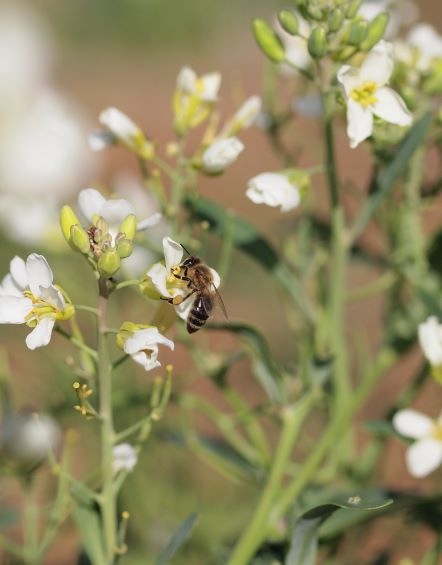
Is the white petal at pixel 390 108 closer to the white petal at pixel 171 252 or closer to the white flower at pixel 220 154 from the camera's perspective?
the white flower at pixel 220 154

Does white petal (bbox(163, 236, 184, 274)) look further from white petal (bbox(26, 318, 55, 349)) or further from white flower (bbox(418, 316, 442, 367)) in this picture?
white flower (bbox(418, 316, 442, 367))

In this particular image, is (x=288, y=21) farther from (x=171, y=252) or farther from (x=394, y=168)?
(x=171, y=252)

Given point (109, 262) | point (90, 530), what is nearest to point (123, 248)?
point (109, 262)

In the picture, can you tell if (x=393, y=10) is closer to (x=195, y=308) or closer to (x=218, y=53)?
(x=195, y=308)

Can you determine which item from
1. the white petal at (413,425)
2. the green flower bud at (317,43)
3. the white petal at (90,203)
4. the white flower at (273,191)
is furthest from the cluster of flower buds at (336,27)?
the white petal at (413,425)

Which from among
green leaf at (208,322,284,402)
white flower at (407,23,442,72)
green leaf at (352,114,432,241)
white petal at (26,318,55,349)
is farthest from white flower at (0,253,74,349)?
white flower at (407,23,442,72)

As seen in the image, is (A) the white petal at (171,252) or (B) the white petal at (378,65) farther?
(B) the white petal at (378,65)

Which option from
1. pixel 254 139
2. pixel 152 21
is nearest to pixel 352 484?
pixel 254 139
